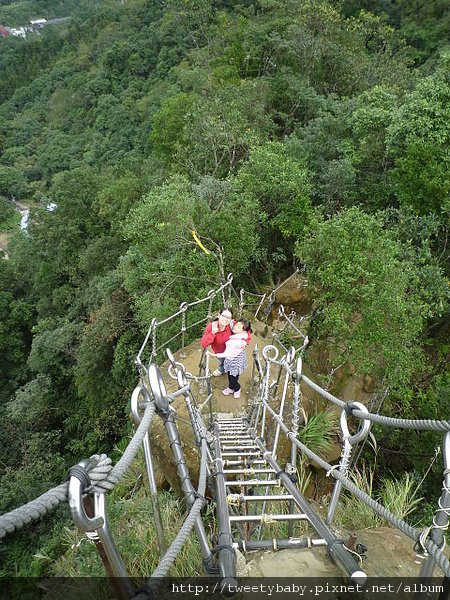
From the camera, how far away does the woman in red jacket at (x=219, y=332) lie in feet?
18.5

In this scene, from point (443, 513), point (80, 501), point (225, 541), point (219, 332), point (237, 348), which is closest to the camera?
point (80, 501)

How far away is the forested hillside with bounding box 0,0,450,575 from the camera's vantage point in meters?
7.16

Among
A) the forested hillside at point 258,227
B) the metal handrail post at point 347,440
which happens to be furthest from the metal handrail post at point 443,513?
the forested hillside at point 258,227

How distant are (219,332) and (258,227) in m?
4.80

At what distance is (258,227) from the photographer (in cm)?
1001

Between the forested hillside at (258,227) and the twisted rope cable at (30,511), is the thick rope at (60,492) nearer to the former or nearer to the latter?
the twisted rope cable at (30,511)

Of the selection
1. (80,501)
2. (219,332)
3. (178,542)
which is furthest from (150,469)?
(219,332)

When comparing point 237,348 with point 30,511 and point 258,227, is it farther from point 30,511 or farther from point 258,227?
point 258,227

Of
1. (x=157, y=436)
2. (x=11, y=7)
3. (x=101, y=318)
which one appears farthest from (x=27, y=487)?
(x=11, y=7)

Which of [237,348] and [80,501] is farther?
[237,348]

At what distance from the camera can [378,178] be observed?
10.9 metres

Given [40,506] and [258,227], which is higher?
[40,506]

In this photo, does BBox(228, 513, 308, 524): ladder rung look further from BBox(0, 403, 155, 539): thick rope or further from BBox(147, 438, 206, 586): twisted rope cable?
BBox(0, 403, 155, 539): thick rope

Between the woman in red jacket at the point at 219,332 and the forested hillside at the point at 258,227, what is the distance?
5.90 feet
